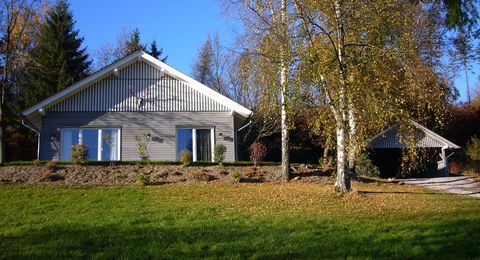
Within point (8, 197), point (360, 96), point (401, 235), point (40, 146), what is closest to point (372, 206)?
point (360, 96)

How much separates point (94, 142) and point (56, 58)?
50.9ft

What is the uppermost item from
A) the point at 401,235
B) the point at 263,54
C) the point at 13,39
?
the point at 13,39

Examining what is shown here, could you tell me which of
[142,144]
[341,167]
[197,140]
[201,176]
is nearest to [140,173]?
[201,176]

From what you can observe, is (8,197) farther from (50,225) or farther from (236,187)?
(236,187)

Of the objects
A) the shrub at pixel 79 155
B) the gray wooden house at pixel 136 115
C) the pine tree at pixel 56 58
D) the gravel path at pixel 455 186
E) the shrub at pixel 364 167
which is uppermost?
the pine tree at pixel 56 58

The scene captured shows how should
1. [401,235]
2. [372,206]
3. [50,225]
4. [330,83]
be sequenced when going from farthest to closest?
[330,83]
[372,206]
[50,225]
[401,235]

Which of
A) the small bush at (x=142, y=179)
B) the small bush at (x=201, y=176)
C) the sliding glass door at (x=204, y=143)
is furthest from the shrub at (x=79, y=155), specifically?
the sliding glass door at (x=204, y=143)

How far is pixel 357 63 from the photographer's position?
47.2ft

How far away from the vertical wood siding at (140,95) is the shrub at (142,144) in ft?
4.20

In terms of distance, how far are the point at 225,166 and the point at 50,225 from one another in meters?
10.9

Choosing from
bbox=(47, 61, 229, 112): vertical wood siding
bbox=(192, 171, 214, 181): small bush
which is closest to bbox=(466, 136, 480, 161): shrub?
bbox=(47, 61, 229, 112): vertical wood siding

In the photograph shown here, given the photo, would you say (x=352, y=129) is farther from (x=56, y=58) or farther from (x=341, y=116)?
(x=56, y=58)

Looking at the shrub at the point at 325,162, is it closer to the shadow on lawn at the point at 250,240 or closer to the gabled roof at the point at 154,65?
the gabled roof at the point at 154,65

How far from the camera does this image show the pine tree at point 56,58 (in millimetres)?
33625
